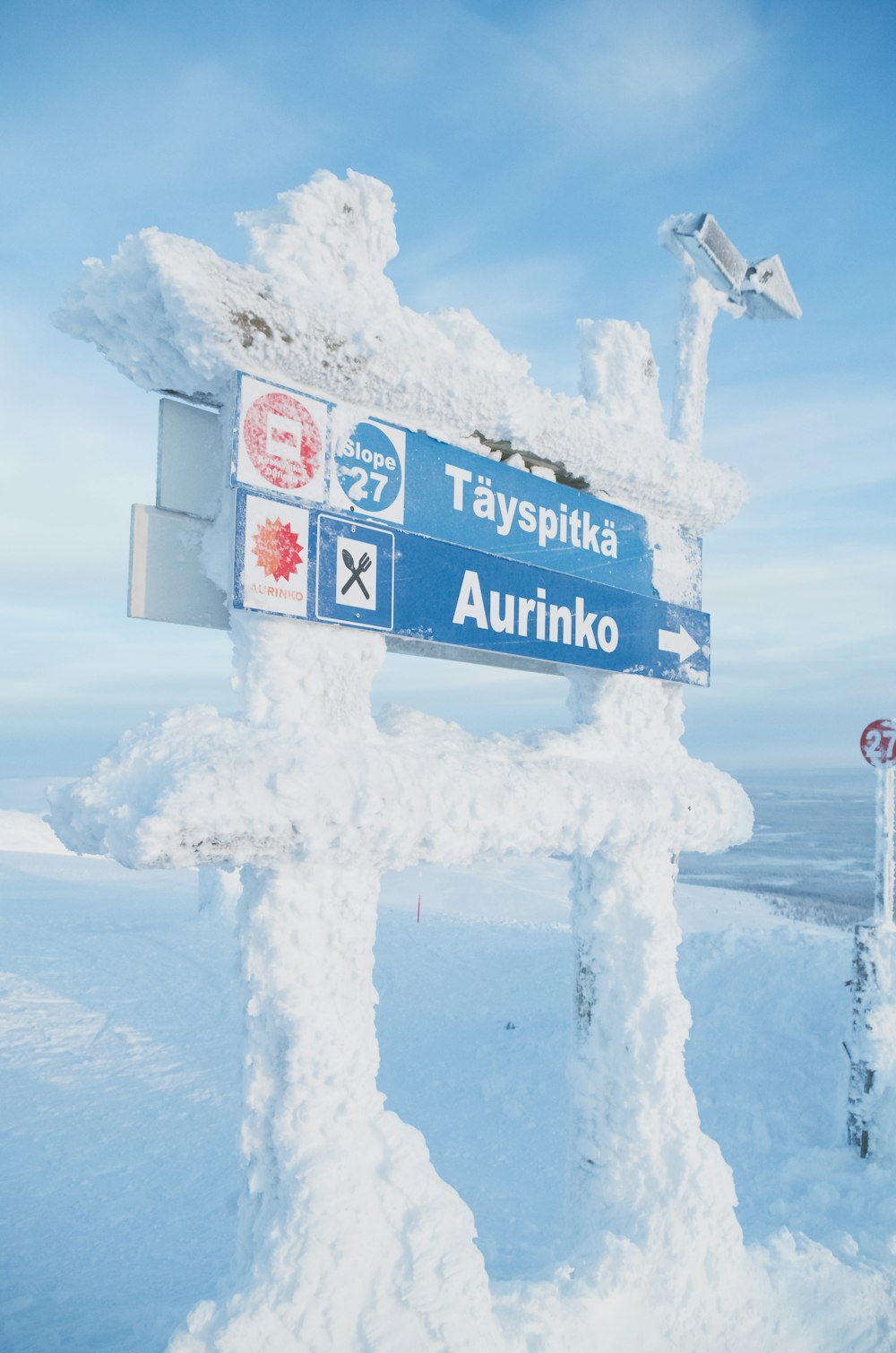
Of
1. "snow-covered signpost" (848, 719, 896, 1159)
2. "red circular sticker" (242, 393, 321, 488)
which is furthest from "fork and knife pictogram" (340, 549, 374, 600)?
"snow-covered signpost" (848, 719, 896, 1159)

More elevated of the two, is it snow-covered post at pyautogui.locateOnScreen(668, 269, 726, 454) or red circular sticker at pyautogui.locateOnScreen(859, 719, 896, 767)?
snow-covered post at pyautogui.locateOnScreen(668, 269, 726, 454)

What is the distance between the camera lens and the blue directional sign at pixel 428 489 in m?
2.71

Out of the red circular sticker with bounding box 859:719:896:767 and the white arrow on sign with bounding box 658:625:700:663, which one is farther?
the red circular sticker with bounding box 859:719:896:767

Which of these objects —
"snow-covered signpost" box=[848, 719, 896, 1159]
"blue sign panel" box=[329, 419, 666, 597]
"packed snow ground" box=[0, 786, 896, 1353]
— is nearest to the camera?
"blue sign panel" box=[329, 419, 666, 597]

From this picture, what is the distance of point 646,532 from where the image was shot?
165 inches

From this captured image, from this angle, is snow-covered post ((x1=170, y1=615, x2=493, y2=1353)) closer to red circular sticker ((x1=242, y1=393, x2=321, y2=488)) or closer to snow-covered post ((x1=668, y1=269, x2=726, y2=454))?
red circular sticker ((x1=242, y1=393, x2=321, y2=488))

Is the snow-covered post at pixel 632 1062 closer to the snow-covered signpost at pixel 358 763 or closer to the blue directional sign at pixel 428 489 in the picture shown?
the snow-covered signpost at pixel 358 763

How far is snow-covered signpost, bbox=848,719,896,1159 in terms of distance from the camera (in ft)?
17.2

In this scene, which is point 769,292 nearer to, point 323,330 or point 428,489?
point 428,489

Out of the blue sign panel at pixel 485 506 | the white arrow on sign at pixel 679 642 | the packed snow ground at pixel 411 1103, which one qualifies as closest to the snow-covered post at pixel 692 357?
the blue sign panel at pixel 485 506

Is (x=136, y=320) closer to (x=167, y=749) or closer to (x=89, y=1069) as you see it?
(x=167, y=749)

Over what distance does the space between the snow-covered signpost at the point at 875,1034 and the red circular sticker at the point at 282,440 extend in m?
4.87

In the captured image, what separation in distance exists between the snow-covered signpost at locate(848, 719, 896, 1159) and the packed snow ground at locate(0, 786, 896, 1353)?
0.22m

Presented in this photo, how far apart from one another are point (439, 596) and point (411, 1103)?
4832 millimetres
